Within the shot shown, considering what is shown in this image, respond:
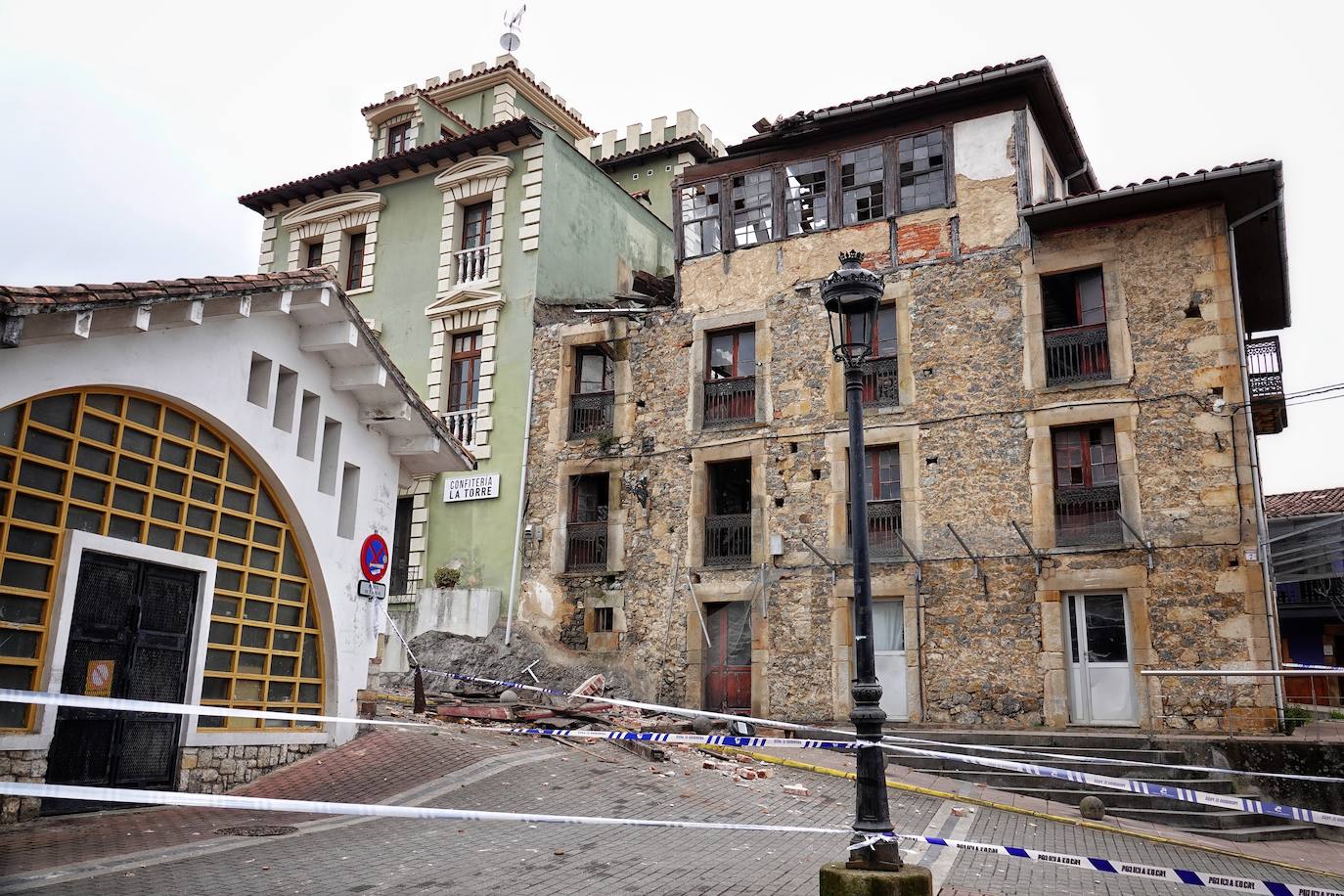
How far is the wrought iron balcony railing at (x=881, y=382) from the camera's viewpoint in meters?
18.1

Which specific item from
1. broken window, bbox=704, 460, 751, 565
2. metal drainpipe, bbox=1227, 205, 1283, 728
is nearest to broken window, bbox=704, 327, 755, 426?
broken window, bbox=704, 460, 751, 565

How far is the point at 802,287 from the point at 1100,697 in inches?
344

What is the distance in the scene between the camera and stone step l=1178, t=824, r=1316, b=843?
1149 centimetres

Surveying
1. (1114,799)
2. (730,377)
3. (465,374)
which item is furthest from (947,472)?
(465,374)

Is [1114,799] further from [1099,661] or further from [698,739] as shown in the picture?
[698,739]

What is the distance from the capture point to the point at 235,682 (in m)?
9.89

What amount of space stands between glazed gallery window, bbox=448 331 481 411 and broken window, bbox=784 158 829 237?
7.27 m

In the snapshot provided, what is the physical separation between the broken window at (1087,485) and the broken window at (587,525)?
8.50m

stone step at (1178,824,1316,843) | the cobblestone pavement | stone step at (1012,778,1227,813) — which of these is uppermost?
the cobblestone pavement

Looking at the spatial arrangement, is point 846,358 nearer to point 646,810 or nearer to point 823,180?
point 646,810

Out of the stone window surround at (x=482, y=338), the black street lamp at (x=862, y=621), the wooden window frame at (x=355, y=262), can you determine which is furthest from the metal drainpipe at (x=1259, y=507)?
the wooden window frame at (x=355, y=262)

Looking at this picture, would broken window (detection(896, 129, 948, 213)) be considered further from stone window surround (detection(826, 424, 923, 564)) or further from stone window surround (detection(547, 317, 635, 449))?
stone window surround (detection(547, 317, 635, 449))

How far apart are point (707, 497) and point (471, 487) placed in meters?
5.16

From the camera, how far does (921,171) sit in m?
18.5
